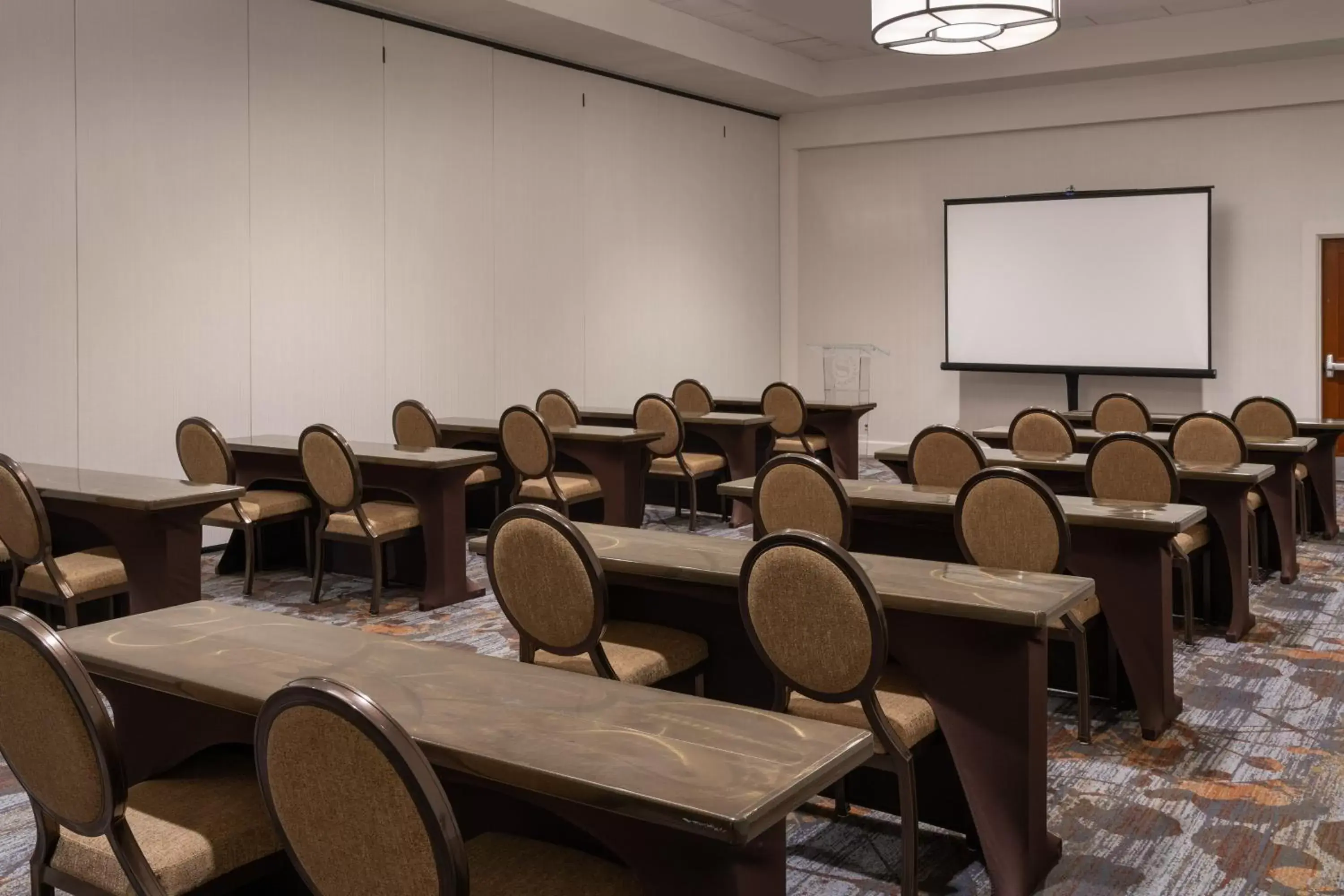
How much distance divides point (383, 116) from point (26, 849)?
6.24 m

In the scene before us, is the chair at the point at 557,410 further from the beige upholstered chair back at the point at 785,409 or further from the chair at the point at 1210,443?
the chair at the point at 1210,443

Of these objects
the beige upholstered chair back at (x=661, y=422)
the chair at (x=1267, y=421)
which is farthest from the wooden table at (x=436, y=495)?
the chair at (x=1267, y=421)

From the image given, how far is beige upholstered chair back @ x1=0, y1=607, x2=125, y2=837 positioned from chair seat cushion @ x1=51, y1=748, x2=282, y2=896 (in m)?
0.11

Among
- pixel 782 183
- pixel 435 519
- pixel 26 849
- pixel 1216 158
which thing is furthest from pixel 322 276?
pixel 1216 158

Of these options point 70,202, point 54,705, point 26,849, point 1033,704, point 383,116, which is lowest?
point 26,849

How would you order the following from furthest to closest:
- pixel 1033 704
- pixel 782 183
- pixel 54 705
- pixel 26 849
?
pixel 782 183 → pixel 26 849 → pixel 1033 704 → pixel 54 705

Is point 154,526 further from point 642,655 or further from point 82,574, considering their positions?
point 642,655

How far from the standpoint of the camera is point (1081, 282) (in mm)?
11133

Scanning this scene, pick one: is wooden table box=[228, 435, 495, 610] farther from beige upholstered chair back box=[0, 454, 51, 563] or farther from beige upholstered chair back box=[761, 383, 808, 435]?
beige upholstered chair back box=[761, 383, 808, 435]

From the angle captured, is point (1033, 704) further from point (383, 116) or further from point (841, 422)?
point (383, 116)

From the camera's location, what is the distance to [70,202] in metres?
6.65

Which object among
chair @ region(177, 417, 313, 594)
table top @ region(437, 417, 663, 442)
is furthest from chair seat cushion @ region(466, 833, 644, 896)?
table top @ region(437, 417, 663, 442)

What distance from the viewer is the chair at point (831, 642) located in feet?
8.25

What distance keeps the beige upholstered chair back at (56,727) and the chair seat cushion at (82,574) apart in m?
2.46
